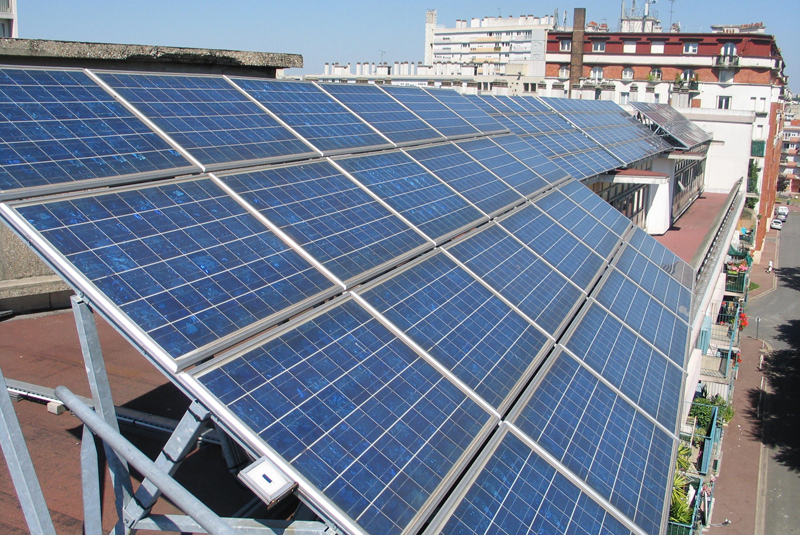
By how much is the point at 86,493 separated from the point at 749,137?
5274 cm

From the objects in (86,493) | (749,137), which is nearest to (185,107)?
(86,493)

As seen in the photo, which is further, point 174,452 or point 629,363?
point 629,363

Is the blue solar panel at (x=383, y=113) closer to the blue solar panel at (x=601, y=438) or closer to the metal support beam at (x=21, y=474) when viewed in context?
the blue solar panel at (x=601, y=438)

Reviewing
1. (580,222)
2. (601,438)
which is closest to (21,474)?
(601,438)

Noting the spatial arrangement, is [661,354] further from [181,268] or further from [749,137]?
[749,137]

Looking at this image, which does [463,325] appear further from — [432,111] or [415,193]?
[432,111]

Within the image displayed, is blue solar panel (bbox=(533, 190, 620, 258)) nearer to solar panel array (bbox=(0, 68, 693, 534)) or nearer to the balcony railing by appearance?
solar panel array (bbox=(0, 68, 693, 534))

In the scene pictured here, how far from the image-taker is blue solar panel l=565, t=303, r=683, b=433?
8000 millimetres

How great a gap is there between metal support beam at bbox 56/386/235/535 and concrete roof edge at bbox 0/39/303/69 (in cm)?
925

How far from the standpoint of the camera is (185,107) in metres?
8.34

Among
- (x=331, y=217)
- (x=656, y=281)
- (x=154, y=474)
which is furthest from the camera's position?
(x=656, y=281)

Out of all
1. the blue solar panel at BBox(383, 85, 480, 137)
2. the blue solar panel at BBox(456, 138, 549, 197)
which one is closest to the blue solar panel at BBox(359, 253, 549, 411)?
the blue solar panel at BBox(456, 138, 549, 197)

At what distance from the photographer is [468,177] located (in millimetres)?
11719

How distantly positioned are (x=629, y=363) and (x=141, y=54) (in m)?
11.7
